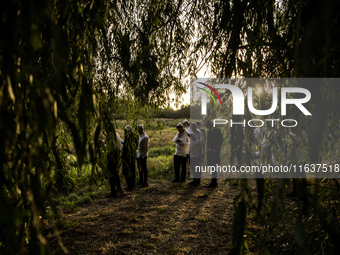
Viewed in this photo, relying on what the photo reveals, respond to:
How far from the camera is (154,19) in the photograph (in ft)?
6.53

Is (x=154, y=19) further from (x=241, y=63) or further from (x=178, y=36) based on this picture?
(x=241, y=63)

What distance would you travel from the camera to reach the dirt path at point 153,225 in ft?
12.8

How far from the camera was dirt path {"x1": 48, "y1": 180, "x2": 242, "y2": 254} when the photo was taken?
3902 mm

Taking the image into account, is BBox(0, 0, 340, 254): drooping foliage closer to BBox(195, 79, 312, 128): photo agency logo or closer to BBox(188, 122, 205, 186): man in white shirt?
BBox(195, 79, 312, 128): photo agency logo

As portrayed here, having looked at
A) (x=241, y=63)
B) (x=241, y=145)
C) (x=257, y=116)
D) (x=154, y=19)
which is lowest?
(x=241, y=145)

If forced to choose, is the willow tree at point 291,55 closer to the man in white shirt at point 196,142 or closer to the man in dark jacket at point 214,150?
the man in dark jacket at point 214,150

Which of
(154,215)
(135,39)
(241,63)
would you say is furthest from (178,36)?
(154,215)

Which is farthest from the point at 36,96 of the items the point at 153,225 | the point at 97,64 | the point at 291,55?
the point at 153,225

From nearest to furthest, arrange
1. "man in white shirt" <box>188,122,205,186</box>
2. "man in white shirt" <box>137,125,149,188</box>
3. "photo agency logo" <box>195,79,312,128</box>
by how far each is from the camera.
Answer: "photo agency logo" <box>195,79,312,128</box> < "man in white shirt" <box>137,125,149,188</box> < "man in white shirt" <box>188,122,205,186</box>

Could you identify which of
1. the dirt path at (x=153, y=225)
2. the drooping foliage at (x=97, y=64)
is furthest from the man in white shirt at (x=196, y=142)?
the drooping foliage at (x=97, y=64)

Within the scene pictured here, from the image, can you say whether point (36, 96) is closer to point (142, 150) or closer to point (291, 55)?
point (291, 55)

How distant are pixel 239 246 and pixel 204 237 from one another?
366 cm

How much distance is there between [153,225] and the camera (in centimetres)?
468

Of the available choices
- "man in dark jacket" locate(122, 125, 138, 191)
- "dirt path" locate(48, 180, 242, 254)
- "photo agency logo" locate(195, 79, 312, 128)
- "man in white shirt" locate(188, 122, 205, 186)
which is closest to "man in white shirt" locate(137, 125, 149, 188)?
"man in dark jacket" locate(122, 125, 138, 191)
